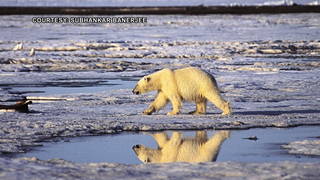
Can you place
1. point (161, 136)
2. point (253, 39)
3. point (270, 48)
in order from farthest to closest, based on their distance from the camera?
point (253, 39) < point (270, 48) < point (161, 136)

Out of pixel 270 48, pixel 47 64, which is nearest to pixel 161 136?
pixel 47 64

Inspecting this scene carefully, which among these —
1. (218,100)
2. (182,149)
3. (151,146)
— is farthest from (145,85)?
(182,149)

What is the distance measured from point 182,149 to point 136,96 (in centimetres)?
572

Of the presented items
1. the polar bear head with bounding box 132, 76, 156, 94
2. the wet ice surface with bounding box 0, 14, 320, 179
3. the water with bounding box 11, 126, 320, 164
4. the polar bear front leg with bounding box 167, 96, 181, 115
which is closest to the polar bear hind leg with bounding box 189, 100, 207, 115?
the wet ice surface with bounding box 0, 14, 320, 179

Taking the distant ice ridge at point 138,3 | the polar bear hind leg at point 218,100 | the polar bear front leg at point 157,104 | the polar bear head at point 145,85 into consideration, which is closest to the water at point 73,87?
the polar bear head at point 145,85

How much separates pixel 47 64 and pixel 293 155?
1496 centimetres

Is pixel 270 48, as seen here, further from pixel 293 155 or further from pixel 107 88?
pixel 293 155

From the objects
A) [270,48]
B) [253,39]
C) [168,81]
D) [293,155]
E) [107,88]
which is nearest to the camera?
[293,155]

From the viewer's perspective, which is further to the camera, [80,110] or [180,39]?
[180,39]

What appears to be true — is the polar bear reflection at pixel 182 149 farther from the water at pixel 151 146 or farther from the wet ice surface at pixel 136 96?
the wet ice surface at pixel 136 96

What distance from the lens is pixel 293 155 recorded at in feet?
A: 25.8

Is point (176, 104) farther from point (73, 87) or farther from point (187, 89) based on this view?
point (73, 87)

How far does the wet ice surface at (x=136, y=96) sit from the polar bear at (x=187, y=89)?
22cm

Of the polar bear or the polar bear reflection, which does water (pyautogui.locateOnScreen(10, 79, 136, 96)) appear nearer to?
the polar bear
